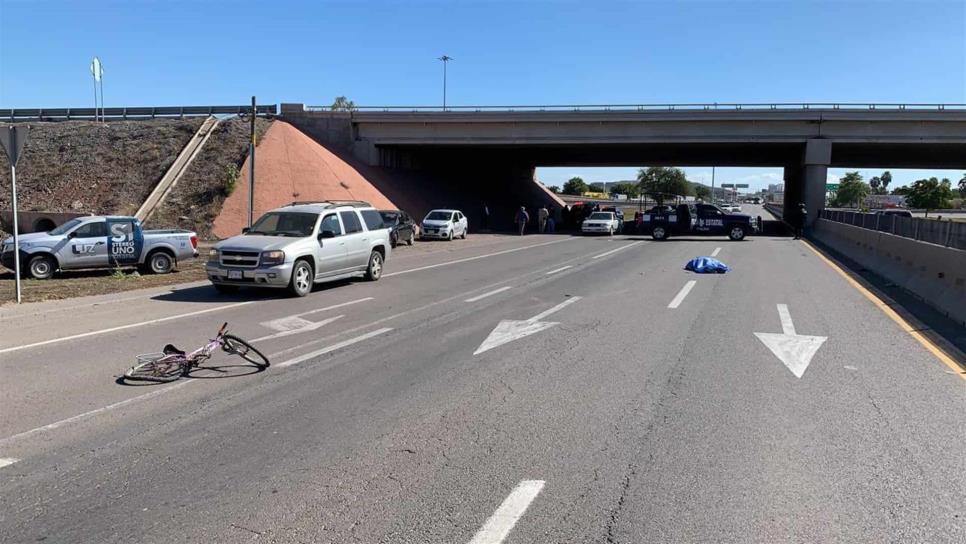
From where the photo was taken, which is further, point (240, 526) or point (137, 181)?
point (137, 181)

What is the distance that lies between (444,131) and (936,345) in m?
36.2

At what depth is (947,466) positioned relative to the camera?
488 centimetres

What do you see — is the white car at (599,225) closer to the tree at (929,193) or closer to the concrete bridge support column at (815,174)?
the concrete bridge support column at (815,174)

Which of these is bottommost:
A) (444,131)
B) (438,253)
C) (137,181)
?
(438,253)

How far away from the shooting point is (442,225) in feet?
108

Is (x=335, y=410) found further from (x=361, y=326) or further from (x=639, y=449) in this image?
(x=361, y=326)

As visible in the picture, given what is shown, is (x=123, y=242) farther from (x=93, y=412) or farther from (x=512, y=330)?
(x=93, y=412)

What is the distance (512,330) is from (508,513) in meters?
5.78

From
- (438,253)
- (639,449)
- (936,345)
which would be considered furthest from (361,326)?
(438,253)

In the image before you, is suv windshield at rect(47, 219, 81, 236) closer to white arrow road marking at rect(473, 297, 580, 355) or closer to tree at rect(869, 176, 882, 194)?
white arrow road marking at rect(473, 297, 580, 355)

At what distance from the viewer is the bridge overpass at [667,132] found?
3875 cm

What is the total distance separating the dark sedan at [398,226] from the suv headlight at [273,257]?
14871mm

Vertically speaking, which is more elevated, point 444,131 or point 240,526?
point 444,131

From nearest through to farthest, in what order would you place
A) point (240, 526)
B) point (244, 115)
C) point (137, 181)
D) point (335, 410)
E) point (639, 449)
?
point (240, 526) < point (639, 449) < point (335, 410) < point (137, 181) < point (244, 115)
